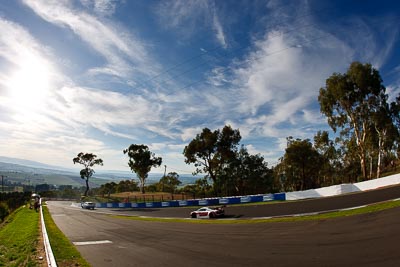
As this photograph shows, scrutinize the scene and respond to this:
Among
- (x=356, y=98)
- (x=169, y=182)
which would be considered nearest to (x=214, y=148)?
(x=356, y=98)

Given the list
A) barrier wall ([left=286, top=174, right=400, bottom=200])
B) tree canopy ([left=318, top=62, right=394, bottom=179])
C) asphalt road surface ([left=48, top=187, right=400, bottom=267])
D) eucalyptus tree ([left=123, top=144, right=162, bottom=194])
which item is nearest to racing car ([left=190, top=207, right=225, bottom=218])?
asphalt road surface ([left=48, top=187, right=400, bottom=267])

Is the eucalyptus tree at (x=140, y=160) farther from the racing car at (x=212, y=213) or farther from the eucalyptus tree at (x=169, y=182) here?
the racing car at (x=212, y=213)

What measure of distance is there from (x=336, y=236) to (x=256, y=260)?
14.6ft

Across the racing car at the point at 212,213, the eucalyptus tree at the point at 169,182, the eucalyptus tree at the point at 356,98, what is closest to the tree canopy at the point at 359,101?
the eucalyptus tree at the point at 356,98

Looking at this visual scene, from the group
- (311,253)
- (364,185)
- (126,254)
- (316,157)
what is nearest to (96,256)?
(126,254)

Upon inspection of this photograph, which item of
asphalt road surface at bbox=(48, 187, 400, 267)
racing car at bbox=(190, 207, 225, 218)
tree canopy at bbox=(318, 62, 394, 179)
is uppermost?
tree canopy at bbox=(318, 62, 394, 179)

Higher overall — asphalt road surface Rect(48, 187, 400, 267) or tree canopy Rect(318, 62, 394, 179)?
tree canopy Rect(318, 62, 394, 179)

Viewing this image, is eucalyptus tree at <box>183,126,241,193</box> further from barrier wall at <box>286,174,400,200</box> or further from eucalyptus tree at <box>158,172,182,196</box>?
eucalyptus tree at <box>158,172,182,196</box>

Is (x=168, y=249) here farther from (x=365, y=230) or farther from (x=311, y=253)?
(x=365, y=230)

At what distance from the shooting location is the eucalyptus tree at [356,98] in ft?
149

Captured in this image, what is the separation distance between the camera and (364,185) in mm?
35656

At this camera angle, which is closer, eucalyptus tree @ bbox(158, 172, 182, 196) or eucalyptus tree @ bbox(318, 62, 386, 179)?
eucalyptus tree @ bbox(318, 62, 386, 179)

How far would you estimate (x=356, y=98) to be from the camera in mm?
47688

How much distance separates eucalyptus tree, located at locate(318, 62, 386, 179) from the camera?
45500 mm
